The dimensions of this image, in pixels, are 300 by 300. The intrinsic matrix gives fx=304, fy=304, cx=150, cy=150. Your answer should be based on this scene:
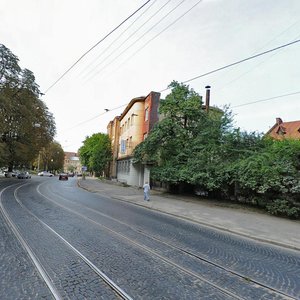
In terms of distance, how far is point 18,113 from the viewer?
4009cm

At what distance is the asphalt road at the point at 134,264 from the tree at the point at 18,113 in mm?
29471

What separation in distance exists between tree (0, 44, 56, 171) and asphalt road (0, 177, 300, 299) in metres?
29.5

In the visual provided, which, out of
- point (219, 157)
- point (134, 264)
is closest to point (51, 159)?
point (219, 157)

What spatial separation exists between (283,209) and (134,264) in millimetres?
10890

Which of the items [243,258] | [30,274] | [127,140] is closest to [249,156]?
[243,258]

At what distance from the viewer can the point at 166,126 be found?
23.9 m

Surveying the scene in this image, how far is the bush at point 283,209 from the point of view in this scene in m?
14.2

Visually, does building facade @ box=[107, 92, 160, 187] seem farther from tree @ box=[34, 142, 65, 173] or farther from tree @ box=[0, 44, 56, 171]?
tree @ box=[34, 142, 65, 173]

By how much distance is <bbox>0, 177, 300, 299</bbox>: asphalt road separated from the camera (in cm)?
473

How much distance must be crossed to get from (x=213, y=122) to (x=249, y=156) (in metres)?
4.93

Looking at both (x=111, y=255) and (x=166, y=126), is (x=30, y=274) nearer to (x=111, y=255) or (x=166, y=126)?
(x=111, y=255)

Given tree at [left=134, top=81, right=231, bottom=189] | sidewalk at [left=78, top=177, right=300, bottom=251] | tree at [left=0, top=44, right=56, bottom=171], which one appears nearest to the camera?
sidewalk at [left=78, top=177, right=300, bottom=251]

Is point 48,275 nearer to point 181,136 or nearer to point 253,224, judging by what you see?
point 253,224

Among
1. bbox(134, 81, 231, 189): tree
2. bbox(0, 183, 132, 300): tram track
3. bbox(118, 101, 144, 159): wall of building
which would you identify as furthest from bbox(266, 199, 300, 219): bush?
bbox(118, 101, 144, 159): wall of building
